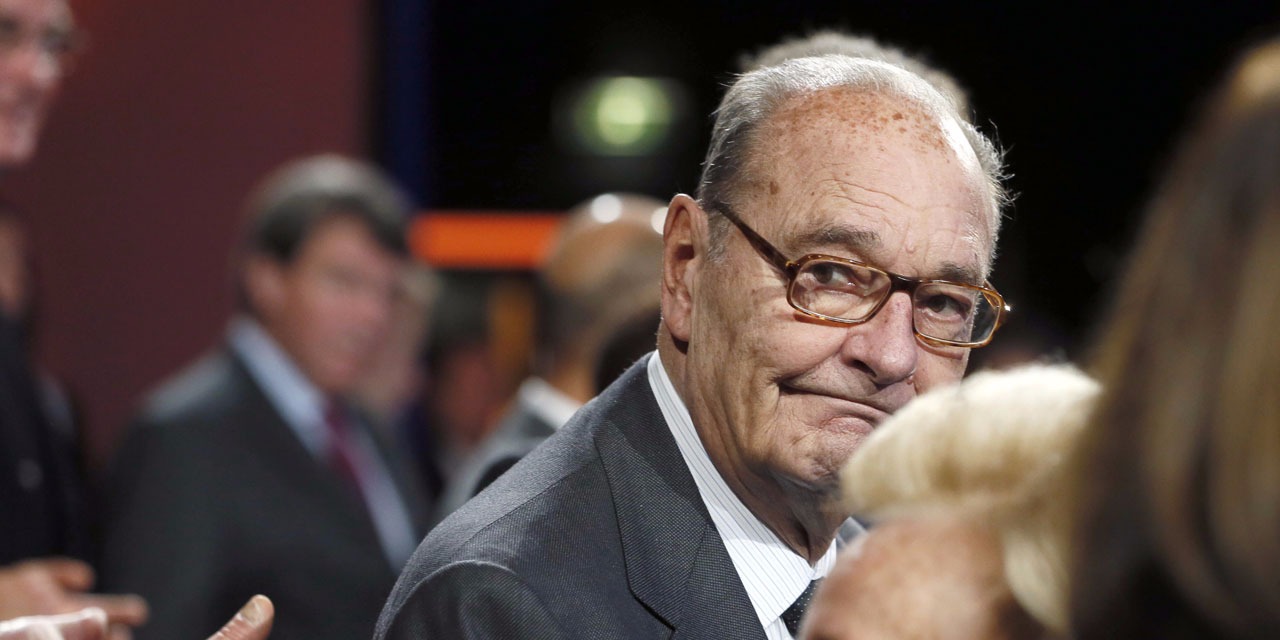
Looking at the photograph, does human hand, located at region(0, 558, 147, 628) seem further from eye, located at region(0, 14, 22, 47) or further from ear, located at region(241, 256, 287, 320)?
ear, located at region(241, 256, 287, 320)

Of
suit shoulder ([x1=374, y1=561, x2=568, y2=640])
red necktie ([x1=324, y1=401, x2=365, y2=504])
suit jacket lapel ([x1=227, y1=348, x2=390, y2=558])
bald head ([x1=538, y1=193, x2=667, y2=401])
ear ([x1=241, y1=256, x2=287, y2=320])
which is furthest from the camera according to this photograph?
ear ([x1=241, y1=256, x2=287, y2=320])

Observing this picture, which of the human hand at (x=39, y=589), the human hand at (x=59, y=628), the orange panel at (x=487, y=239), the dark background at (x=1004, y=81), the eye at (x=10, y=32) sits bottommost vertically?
the orange panel at (x=487, y=239)

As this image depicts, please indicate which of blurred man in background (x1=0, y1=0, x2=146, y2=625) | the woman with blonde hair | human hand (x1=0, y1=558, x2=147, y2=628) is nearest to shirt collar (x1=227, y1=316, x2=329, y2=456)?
blurred man in background (x1=0, y1=0, x2=146, y2=625)

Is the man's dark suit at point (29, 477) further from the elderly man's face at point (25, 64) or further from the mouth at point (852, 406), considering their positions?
the mouth at point (852, 406)

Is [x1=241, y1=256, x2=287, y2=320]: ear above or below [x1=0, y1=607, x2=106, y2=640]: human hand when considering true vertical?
below

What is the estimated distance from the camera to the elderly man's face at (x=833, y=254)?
5.76ft

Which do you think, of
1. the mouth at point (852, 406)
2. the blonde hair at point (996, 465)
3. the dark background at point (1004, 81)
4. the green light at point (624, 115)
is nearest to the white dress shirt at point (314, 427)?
the mouth at point (852, 406)

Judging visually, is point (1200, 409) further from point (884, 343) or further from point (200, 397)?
point (200, 397)

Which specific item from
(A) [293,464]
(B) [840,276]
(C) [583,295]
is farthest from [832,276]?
(A) [293,464]

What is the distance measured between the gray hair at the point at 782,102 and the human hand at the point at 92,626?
68 cm

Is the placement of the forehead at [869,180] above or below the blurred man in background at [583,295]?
above

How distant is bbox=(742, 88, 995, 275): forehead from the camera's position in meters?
1.75

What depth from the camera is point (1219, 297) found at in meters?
0.85

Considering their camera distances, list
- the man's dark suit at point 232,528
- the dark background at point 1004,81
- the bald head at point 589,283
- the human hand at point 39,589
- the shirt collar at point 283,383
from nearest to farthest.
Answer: the human hand at point 39,589
the man's dark suit at point 232,528
the bald head at point 589,283
the shirt collar at point 283,383
the dark background at point 1004,81
